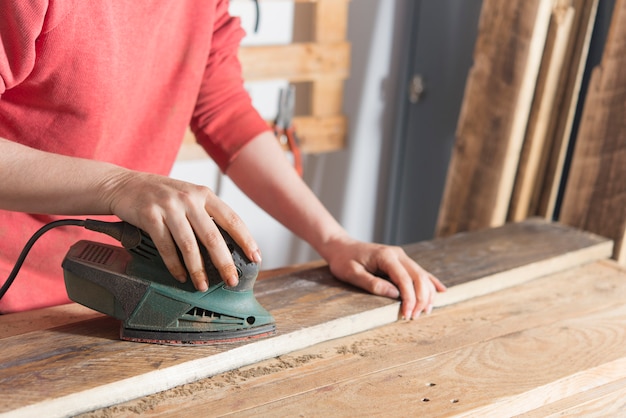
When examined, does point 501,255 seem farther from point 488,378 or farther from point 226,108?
point 226,108

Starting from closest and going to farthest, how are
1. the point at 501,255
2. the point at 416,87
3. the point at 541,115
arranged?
the point at 501,255 < the point at 541,115 < the point at 416,87

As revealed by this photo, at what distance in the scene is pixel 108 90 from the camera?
1267 mm

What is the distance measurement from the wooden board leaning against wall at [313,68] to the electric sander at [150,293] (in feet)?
3.55

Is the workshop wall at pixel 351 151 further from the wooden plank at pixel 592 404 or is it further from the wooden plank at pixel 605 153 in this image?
the wooden plank at pixel 592 404

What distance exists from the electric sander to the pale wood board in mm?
80

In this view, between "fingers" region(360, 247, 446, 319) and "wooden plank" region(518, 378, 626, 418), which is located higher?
"fingers" region(360, 247, 446, 319)

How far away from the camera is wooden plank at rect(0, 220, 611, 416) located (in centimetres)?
104

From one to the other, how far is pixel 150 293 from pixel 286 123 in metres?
1.15

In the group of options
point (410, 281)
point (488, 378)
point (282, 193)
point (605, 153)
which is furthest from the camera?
point (605, 153)

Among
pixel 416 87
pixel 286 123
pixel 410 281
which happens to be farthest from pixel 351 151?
pixel 410 281

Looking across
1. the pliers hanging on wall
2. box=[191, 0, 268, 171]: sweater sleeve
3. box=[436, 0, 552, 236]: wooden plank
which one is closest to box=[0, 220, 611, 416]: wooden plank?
box=[191, 0, 268, 171]: sweater sleeve

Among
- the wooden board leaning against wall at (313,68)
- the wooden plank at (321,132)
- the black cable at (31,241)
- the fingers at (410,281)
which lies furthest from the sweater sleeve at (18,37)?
the wooden plank at (321,132)

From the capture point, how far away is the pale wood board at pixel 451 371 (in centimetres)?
108

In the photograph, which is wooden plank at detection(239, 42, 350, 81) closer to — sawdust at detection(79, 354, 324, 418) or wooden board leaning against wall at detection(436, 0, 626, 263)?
wooden board leaning against wall at detection(436, 0, 626, 263)
